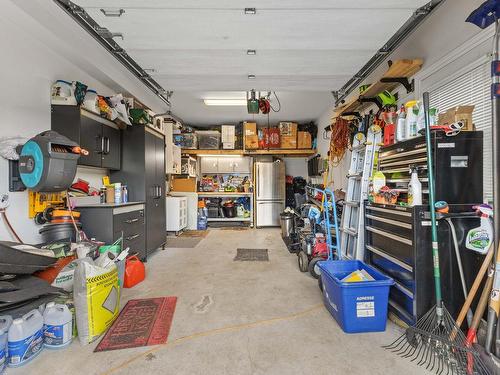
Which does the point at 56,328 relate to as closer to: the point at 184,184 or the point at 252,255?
the point at 252,255

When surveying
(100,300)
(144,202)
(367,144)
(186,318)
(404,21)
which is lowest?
(186,318)

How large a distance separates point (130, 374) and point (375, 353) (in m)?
1.53

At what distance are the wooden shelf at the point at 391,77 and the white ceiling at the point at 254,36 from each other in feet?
0.85

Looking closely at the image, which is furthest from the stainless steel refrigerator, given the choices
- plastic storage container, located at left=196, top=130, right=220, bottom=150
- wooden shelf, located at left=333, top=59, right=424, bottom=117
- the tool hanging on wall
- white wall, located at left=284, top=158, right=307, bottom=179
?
the tool hanging on wall

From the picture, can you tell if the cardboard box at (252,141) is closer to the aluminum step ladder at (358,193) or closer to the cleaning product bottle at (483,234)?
the aluminum step ladder at (358,193)

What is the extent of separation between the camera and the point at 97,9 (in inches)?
73.6

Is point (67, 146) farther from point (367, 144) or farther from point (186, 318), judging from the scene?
point (367, 144)

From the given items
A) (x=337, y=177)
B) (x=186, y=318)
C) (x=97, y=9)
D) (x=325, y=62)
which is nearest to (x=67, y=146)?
(x=97, y=9)

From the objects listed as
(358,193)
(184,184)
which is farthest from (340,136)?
(184,184)

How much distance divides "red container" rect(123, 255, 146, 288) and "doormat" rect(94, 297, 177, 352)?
40 cm

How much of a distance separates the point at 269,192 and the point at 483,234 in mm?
5225

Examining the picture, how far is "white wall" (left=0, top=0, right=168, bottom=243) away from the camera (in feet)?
7.09

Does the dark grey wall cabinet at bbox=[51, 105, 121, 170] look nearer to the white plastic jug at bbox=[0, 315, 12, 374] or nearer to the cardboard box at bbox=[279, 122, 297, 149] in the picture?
the white plastic jug at bbox=[0, 315, 12, 374]

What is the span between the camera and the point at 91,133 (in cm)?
296
